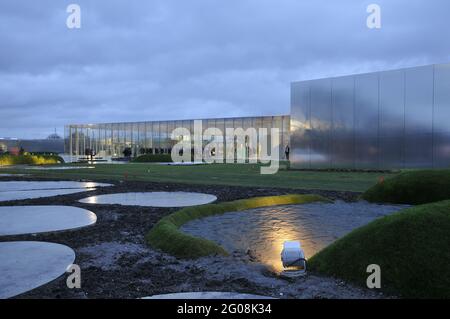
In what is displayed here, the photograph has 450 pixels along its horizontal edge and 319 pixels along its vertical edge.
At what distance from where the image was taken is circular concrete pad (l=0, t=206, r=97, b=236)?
287 inches

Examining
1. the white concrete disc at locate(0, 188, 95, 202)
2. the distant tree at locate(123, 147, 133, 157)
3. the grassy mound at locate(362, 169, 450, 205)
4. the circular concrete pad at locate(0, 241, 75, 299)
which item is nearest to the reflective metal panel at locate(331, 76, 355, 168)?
the grassy mound at locate(362, 169, 450, 205)

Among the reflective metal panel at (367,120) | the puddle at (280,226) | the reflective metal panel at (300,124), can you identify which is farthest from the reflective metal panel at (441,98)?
the puddle at (280,226)

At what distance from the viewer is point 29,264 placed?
16.8 ft

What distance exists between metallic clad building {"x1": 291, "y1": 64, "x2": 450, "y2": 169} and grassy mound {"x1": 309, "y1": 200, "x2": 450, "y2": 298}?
1938 centimetres

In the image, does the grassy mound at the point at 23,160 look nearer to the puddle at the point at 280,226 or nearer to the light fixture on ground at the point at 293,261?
the puddle at the point at 280,226

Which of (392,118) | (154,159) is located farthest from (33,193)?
(154,159)

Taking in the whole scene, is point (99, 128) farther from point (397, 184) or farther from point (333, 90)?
point (397, 184)

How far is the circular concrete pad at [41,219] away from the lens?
730 centimetres

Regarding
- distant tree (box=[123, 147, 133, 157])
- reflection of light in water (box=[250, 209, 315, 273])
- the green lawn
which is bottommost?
reflection of light in water (box=[250, 209, 315, 273])

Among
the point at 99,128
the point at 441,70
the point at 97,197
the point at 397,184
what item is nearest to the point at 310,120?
the point at 441,70

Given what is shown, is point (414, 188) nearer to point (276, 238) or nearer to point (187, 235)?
point (276, 238)

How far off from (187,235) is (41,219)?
347 centimetres

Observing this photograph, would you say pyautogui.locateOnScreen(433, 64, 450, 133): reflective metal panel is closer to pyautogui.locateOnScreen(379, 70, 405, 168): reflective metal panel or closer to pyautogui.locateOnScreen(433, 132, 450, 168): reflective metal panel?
pyautogui.locateOnScreen(433, 132, 450, 168): reflective metal panel

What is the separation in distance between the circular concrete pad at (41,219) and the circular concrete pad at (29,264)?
3.67 ft
